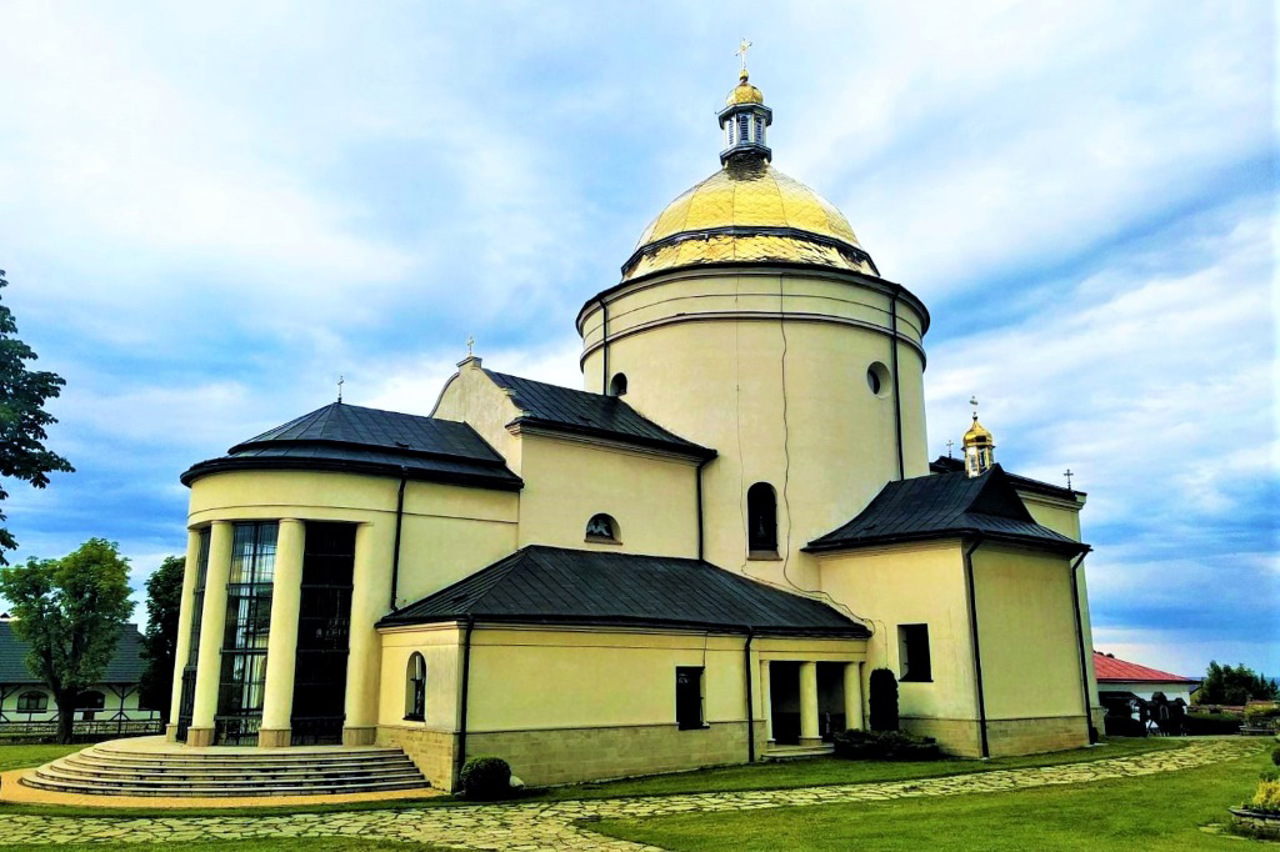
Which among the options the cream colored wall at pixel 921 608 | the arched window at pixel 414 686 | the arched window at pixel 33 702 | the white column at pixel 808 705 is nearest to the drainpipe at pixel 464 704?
the arched window at pixel 414 686

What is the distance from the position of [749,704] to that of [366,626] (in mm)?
7840

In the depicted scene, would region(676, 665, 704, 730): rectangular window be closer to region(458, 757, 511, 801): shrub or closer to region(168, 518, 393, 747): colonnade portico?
region(458, 757, 511, 801): shrub

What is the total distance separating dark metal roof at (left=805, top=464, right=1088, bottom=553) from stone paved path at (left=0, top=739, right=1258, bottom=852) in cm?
610

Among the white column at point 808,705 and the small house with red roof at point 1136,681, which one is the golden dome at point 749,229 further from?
the small house with red roof at point 1136,681

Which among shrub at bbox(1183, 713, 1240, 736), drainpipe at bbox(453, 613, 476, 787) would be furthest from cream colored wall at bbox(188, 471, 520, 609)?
shrub at bbox(1183, 713, 1240, 736)

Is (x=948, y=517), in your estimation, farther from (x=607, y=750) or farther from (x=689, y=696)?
(x=607, y=750)

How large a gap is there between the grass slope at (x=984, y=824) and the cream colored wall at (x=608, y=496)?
9143mm

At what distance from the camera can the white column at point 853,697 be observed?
862 inches

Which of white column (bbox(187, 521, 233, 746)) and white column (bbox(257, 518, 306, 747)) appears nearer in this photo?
white column (bbox(257, 518, 306, 747))

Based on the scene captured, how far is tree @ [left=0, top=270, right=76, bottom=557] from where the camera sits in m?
18.4

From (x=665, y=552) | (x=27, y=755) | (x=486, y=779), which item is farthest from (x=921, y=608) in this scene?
(x=27, y=755)

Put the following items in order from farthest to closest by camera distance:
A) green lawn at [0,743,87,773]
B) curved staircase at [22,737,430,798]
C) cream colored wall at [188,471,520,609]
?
green lawn at [0,743,87,773], cream colored wall at [188,471,520,609], curved staircase at [22,737,430,798]

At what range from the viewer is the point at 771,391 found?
24703 millimetres

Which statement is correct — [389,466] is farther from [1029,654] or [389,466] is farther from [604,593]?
[1029,654]
